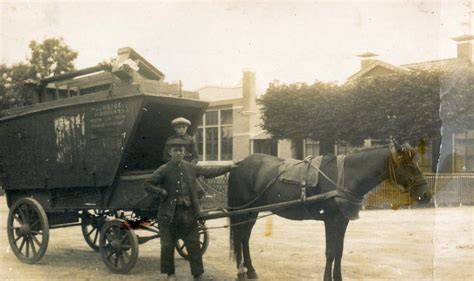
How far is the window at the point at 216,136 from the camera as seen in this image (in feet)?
117

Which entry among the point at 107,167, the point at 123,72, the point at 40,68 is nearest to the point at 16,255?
the point at 107,167

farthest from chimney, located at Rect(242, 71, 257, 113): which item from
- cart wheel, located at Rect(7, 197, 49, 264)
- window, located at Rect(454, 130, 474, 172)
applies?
cart wheel, located at Rect(7, 197, 49, 264)

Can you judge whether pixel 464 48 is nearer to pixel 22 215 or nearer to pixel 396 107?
pixel 396 107

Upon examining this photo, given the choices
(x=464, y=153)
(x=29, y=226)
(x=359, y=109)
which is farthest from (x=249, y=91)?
(x=29, y=226)

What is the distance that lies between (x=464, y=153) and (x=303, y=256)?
20935 millimetres

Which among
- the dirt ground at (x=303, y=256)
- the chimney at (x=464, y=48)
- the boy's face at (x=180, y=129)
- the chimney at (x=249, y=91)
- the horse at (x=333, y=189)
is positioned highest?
the chimney at (x=464, y=48)

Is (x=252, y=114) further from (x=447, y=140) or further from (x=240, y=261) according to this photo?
(x=240, y=261)

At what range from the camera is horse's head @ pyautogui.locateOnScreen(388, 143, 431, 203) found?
17.6 feet

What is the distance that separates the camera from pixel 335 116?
25219 millimetres

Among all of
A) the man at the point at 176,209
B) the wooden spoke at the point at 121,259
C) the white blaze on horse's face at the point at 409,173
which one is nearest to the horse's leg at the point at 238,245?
the man at the point at 176,209

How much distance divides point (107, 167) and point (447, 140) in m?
23.5

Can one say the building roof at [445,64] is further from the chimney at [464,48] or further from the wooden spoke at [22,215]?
the wooden spoke at [22,215]

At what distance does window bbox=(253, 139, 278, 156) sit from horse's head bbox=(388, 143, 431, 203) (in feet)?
89.6

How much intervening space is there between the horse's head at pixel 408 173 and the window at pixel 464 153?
22.2 meters
